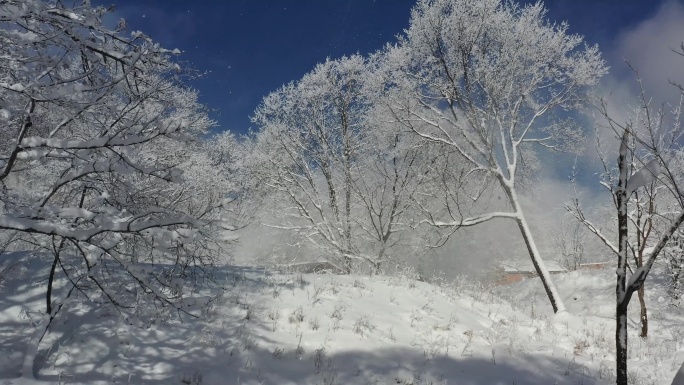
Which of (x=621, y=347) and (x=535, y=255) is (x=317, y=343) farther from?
(x=535, y=255)

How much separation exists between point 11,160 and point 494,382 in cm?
516

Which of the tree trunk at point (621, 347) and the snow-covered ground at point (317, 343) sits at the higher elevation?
the tree trunk at point (621, 347)

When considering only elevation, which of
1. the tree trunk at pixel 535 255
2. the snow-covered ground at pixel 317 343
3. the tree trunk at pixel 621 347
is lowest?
the snow-covered ground at pixel 317 343

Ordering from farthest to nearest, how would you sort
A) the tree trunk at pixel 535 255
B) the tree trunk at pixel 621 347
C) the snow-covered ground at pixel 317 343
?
1. the tree trunk at pixel 535 255
2. the snow-covered ground at pixel 317 343
3. the tree trunk at pixel 621 347

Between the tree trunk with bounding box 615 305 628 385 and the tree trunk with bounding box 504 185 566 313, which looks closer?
the tree trunk with bounding box 615 305 628 385

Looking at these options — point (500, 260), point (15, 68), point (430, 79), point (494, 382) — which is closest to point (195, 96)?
point (430, 79)

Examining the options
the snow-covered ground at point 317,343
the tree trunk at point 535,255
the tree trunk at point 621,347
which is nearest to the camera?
the tree trunk at point 621,347

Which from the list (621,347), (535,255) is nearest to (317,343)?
(621,347)

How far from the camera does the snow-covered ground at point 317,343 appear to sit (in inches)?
179

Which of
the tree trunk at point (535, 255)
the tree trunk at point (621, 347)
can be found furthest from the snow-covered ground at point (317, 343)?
the tree trunk at point (535, 255)

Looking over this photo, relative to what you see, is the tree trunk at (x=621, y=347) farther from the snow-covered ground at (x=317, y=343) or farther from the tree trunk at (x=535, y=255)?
the tree trunk at (x=535, y=255)

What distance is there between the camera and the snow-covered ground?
14.9ft

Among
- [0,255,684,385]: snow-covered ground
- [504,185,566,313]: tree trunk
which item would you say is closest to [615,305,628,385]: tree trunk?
[0,255,684,385]: snow-covered ground

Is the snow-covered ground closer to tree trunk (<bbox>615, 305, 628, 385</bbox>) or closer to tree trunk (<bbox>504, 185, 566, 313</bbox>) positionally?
tree trunk (<bbox>615, 305, 628, 385</bbox>)
